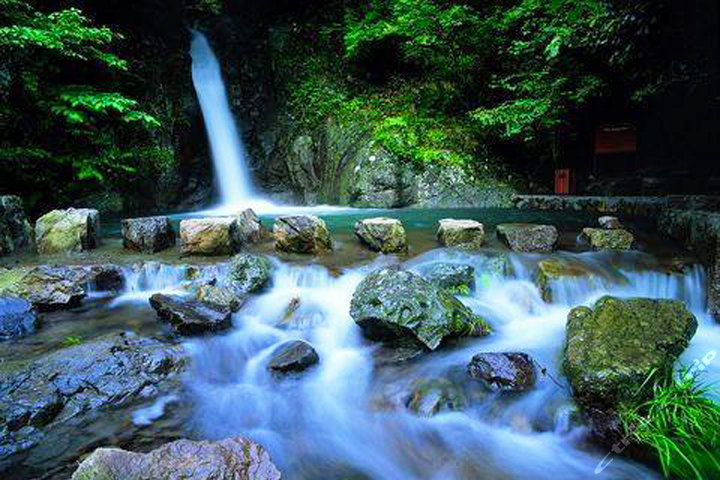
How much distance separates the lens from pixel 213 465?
80.6 inches

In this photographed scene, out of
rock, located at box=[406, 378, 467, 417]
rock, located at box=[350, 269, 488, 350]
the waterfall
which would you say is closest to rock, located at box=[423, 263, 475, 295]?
rock, located at box=[350, 269, 488, 350]

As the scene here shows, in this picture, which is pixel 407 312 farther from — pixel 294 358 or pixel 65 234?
pixel 65 234

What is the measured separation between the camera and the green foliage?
2414 millimetres

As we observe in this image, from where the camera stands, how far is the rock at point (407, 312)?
155 inches

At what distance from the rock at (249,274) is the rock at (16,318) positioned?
2023mm

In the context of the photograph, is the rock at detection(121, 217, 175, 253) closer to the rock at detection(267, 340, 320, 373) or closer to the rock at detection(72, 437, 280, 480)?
the rock at detection(267, 340, 320, 373)

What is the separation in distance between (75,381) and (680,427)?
4.27m

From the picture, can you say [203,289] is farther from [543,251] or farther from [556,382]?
[543,251]

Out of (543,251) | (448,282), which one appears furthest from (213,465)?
(543,251)

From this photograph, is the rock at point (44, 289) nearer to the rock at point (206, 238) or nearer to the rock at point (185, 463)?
the rock at point (206, 238)

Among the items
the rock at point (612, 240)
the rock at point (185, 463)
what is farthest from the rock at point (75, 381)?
the rock at point (612, 240)

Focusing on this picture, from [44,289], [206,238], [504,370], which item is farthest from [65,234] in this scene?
[504,370]

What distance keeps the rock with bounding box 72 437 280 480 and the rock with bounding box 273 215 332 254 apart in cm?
424

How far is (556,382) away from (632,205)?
26.2 ft
